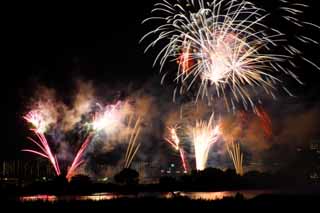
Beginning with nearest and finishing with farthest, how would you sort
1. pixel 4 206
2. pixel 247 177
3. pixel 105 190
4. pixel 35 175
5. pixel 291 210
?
pixel 291 210 → pixel 4 206 → pixel 105 190 → pixel 247 177 → pixel 35 175

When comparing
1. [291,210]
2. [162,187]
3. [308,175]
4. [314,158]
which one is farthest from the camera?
[314,158]

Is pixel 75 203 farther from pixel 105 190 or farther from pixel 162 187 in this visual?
pixel 162 187

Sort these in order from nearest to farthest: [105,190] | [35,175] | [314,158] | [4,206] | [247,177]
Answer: [4,206] < [105,190] < [247,177] < [35,175] < [314,158]

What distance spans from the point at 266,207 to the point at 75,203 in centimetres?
1485

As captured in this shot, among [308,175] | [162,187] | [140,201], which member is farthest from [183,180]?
[308,175]

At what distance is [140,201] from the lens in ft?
112

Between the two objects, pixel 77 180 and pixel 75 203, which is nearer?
pixel 75 203

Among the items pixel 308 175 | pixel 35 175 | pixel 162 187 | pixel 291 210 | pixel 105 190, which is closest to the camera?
pixel 291 210

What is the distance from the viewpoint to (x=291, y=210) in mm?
28953

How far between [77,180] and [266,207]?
4949cm

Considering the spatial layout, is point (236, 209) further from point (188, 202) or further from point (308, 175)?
point (308, 175)

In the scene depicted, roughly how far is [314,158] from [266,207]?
13024cm

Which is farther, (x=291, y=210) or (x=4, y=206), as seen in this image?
Answer: (x=4, y=206)

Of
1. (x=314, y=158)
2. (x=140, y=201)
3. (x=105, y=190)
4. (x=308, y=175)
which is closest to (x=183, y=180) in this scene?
(x=105, y=190)
